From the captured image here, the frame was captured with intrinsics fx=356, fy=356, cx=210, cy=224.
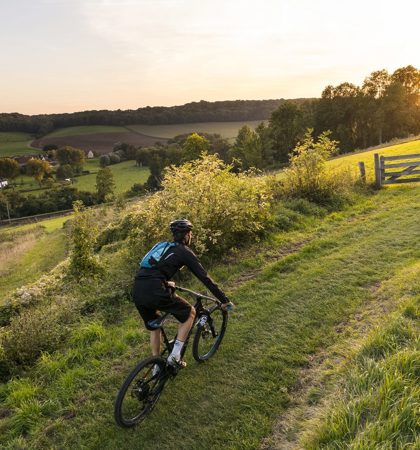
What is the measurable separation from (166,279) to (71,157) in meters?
101

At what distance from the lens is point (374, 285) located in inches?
304

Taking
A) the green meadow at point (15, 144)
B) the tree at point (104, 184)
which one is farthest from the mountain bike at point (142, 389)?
the green meadow at point (15, 144)

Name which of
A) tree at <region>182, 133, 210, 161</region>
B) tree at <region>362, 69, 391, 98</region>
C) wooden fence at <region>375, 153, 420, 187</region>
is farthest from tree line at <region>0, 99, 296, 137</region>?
wooden fence at <region>375, 153, 420, 187</region>

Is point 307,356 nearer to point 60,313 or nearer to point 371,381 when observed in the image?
point 371,381

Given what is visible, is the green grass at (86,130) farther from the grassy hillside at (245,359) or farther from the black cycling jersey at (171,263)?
the black cycling jersey at (171,263)

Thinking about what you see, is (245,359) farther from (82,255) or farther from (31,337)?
(82,255)

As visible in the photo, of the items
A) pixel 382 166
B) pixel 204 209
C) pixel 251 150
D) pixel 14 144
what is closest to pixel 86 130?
pixel 14 144

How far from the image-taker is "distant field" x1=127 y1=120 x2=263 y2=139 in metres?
113

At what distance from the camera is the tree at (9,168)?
89188 millimetres

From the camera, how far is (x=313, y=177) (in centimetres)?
1538

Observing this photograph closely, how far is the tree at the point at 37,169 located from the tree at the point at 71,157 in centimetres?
618

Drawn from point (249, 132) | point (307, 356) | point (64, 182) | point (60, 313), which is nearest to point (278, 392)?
point (307, 356)

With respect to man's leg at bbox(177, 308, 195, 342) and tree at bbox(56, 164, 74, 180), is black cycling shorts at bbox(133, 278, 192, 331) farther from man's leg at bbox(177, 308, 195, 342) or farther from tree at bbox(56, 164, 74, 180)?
tree at bbox(56, 164, 74, 180)

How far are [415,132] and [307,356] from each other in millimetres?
68176
